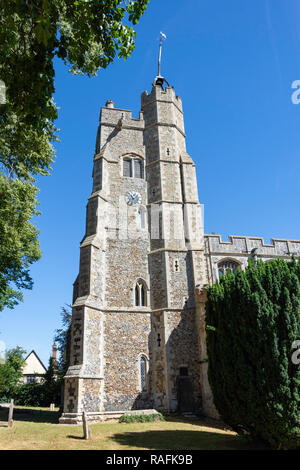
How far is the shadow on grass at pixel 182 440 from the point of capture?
8977mm

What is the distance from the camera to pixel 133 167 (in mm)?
21688

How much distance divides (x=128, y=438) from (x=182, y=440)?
66.3 inches

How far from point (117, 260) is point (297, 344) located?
11.6 metres

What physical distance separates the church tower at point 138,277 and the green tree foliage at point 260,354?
626cm

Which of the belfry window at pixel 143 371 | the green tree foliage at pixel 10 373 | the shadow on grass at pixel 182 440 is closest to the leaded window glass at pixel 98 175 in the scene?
the belfry window at pixel 143 371

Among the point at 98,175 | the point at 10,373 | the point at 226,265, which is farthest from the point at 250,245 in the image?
the point at 10,373

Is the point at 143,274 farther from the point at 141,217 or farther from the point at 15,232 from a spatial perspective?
the point at 15,232

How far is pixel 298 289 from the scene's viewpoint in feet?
29.6

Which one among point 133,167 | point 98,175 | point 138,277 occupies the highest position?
point 133,167

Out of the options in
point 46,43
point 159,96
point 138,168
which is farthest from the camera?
point 159,96

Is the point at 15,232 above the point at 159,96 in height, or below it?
below
